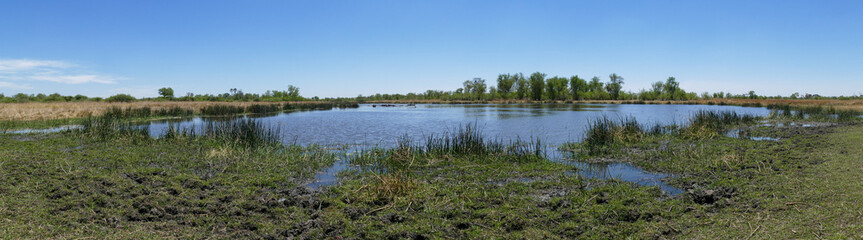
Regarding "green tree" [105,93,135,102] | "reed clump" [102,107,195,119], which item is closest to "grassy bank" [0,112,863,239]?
"reed clump" [102,107,195,119]

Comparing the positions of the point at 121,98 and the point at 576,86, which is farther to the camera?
the point at 576,86

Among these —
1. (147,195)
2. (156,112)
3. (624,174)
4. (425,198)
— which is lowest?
(624,174)

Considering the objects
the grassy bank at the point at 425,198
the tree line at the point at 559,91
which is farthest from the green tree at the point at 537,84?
the grassy bank at the point at 425,198

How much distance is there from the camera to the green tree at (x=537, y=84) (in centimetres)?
10294

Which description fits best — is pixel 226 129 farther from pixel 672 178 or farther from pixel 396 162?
pixel 672 178

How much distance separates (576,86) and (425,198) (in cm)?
10993

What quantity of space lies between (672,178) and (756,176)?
1366 millimetres

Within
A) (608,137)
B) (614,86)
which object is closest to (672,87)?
(614,86)

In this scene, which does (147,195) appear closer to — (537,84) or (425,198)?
(425,198)

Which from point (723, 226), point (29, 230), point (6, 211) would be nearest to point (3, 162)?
point (6, 211)

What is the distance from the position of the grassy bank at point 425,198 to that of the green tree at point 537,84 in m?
94.6

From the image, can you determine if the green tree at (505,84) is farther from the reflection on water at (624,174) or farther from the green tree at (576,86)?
the reflection on water at (624,174)

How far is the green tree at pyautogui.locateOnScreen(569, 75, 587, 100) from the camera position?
10781 cm

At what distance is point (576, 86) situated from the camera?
109 metres
